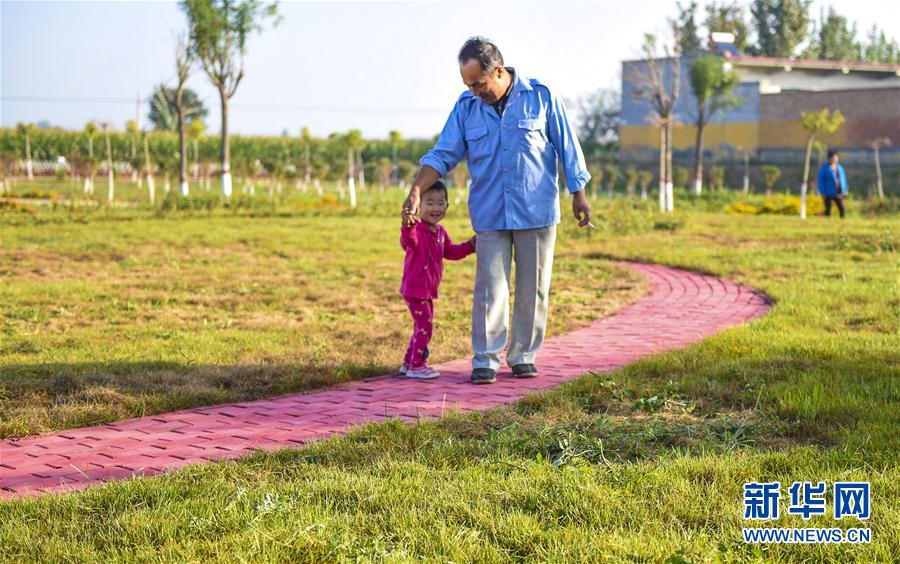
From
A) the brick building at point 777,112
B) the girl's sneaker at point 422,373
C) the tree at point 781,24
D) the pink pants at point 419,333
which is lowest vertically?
the girl's sneaker at point 422,373

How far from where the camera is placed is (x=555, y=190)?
5.81 meters

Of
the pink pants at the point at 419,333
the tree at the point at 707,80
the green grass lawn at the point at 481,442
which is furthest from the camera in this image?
the tree at the point at 707,80

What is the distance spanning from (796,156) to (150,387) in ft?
131

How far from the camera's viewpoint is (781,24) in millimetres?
61719

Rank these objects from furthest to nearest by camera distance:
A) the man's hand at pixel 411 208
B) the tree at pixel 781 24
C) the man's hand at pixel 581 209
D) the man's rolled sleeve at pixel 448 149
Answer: the tree at pixel 781 24 < the man's rolled sleeve at pixel 448 149 < the man's hand at pixel 581 209 < the man's hand at pixel 411 208

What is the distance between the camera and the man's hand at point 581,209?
5.59 metres

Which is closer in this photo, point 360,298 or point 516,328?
point 516,328

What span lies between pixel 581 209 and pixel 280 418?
204cm

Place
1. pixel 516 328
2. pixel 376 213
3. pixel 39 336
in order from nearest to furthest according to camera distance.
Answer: pixel 516 328 → pixel 39 336 → pixel 376 213

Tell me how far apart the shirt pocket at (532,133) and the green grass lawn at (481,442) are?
1.41 metres

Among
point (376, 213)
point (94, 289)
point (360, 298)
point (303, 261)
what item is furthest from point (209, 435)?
point (376, 213)

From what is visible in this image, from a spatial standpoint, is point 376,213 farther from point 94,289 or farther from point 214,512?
point 214,512

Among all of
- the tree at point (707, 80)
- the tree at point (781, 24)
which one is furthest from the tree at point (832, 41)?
the tree at point (707, 80)

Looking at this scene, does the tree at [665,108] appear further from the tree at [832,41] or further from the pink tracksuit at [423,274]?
the tree at [832,41]
